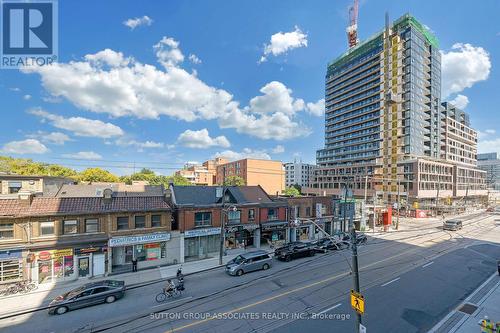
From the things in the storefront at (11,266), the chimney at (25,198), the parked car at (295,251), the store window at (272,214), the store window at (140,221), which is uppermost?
the chimney at (25,198)

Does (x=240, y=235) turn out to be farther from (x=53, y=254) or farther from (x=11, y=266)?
(x=11, y=266)

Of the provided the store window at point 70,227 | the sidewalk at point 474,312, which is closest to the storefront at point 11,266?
the store window at point 70,227

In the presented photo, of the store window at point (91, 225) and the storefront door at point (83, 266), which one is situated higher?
the store window at point (91, 225)

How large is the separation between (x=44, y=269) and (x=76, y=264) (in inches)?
86.1

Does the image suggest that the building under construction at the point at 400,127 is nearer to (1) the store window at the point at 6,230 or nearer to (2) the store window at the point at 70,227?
(2) the store window at the point at 70,227

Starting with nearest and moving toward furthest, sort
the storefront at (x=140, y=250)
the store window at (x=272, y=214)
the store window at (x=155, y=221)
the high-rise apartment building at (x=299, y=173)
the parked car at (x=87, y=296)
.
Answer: the parked car at (x=87, y=296) → the storefront at (x=140, y=250) → the store window at (x=155, y=221) → the store window at (x=272, y=214) → the high-rise apartment building at (x=299, y=173)

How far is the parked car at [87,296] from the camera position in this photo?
14039mm

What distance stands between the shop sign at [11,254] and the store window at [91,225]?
451 cm

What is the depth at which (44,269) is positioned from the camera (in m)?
18.8

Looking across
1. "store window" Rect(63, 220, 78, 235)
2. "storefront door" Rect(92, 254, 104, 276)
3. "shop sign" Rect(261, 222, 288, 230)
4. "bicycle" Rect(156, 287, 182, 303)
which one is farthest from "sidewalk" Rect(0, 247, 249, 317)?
"shop sign" Rect(261, 222, 288, 230)

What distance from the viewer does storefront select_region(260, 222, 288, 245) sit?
29631 mm

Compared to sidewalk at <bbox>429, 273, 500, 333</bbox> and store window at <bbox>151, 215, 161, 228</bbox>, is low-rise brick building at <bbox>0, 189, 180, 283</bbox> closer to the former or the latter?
store window at <bbox>151, 215, 161, 228</bbox>

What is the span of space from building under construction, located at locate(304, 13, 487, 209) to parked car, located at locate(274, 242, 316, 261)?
45156 mm

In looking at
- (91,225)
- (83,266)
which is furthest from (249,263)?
(91,225)
